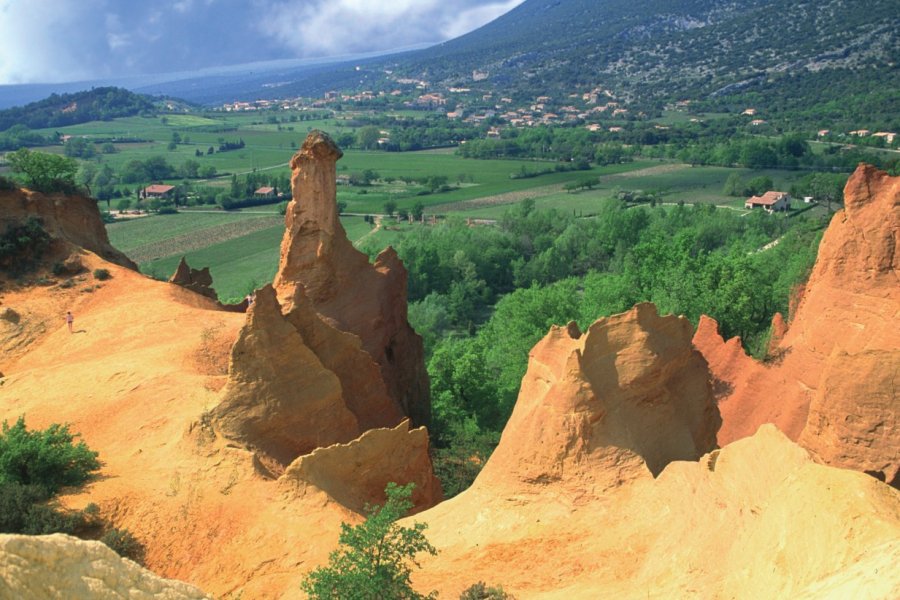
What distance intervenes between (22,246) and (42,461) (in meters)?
22.1

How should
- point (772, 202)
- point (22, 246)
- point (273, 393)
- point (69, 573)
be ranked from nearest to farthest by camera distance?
point (69, 573) < point (273, 393) < point (22, 246) < point (772, 202)

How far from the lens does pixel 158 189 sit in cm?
13712

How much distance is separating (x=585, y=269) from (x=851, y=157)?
65067 millimetres

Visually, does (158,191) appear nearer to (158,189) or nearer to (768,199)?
(158,189)

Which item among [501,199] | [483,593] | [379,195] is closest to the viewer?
[483,593]

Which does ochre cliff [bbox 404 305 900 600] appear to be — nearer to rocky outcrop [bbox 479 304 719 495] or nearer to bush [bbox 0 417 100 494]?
rocky outcrop [bbox 479 304 719 495]

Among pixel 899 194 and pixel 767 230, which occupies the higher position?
pixel 899 194

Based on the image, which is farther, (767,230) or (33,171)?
(767,230)

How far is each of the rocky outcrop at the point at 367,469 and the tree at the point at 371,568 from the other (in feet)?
11.3

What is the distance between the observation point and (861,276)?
24.5 metres

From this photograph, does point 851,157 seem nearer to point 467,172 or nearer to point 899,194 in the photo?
point 467,172

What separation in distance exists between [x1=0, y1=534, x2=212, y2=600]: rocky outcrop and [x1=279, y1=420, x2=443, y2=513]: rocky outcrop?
7078mm

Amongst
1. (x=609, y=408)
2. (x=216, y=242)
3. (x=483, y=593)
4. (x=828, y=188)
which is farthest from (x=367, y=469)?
(x=828, y=188)

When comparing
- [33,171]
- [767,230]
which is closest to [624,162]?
[767,230]
